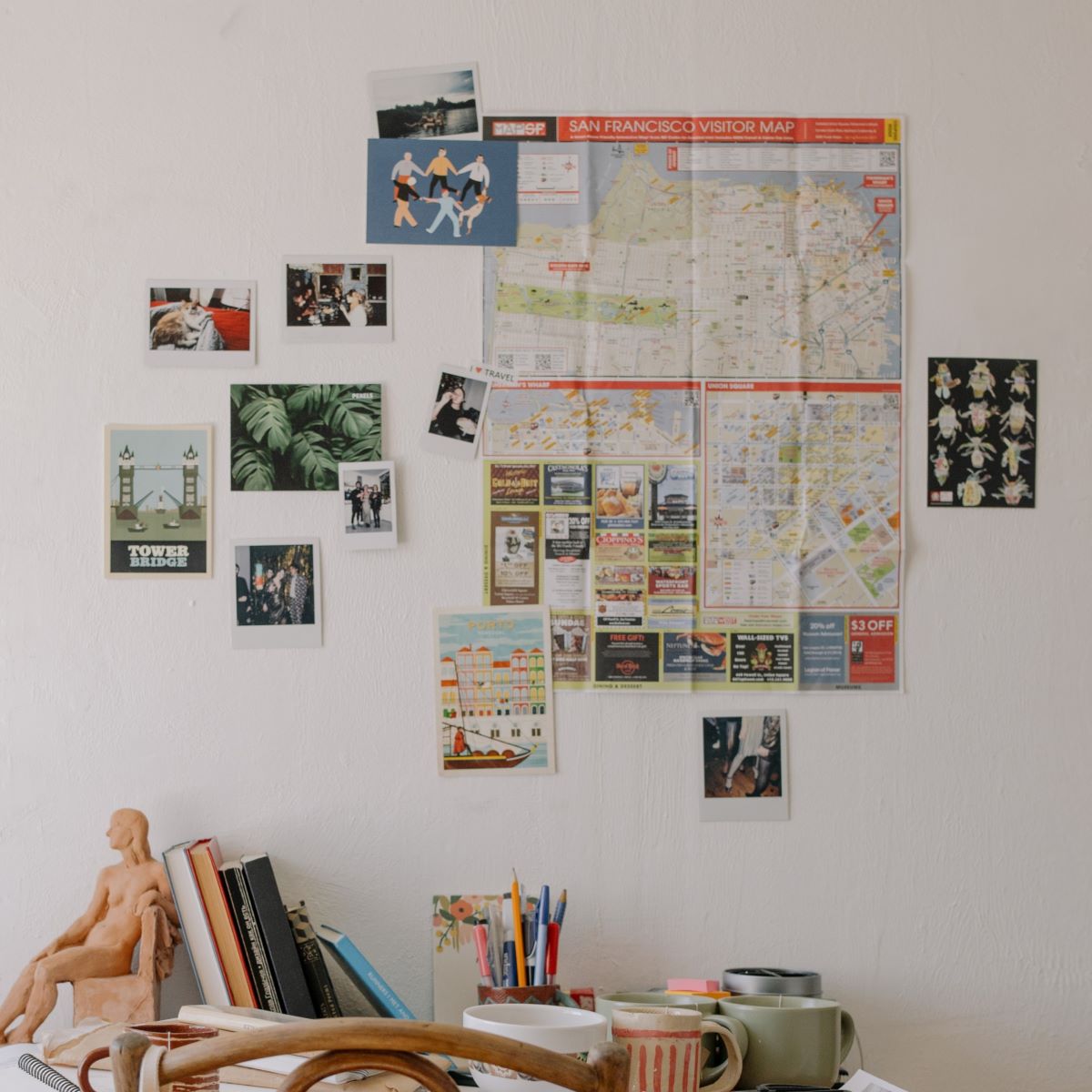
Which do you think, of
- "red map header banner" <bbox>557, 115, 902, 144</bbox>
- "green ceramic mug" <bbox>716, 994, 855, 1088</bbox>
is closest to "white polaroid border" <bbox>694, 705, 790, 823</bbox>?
"green ceramic mug" <bbox>716, 994, 855, 1088</bbox>

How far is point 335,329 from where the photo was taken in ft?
4.50

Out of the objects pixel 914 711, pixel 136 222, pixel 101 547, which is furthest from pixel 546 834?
pixel 136 222

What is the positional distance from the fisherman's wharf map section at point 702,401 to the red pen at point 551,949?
0.92ft

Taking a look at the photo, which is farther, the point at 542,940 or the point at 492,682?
the point at 492,682

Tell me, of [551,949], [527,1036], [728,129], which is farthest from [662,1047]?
[728,129]

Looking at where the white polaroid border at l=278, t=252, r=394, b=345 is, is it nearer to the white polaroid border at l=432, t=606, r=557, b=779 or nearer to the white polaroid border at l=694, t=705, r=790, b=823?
the white polaroid border at l=432, t=606, r=557, b=779

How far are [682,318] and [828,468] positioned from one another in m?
0.25

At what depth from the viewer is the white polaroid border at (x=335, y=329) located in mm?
1368

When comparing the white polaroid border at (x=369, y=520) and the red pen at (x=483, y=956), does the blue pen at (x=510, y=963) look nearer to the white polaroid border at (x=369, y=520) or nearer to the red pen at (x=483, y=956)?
the red pen at (x=483, y=956)

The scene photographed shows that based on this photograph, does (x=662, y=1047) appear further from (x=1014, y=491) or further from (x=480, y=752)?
(x=1014, y=491)

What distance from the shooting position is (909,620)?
138 cm

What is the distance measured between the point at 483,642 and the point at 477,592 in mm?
60

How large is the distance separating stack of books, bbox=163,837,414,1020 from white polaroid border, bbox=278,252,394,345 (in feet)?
1.92

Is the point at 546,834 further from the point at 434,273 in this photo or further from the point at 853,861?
the point at 434,273
